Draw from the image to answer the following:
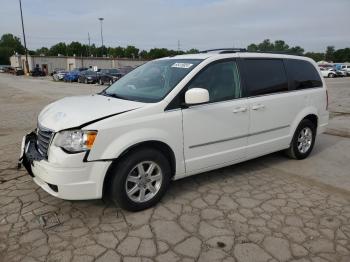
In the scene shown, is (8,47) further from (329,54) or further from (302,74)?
(302,74)

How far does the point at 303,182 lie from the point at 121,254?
116 inches

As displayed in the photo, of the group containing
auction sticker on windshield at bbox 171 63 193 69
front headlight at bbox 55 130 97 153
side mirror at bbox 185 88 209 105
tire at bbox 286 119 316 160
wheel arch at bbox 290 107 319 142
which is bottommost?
tire at bbox 286 119 316 160

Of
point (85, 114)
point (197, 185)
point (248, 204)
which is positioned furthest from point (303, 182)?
point (85, 114)

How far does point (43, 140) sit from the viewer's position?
383 centimetres

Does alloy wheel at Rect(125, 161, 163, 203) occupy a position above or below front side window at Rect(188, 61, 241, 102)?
below

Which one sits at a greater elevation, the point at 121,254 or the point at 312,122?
the point at 312,122

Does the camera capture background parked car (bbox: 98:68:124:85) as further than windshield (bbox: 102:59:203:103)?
Yes

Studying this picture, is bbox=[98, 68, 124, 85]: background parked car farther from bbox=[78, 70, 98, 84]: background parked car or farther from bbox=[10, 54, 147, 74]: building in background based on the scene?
bbox=[10, 54, 147, 74]: building in background

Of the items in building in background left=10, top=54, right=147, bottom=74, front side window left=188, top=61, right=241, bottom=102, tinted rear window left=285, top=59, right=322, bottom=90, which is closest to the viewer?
front side window left=188, top=61, right=241, bottom=102

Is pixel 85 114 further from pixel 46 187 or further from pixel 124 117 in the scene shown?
pixel 46 187

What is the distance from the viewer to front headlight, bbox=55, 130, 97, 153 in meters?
3.50

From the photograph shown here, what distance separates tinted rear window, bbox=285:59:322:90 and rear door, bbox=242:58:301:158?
18cm

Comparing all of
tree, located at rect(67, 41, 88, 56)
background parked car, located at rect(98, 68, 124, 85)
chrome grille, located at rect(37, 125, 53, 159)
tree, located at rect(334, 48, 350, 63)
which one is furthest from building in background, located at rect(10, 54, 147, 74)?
chrome grille, located at rect(37, 125, 53, 159)

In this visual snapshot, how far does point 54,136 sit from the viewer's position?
3598 mm
